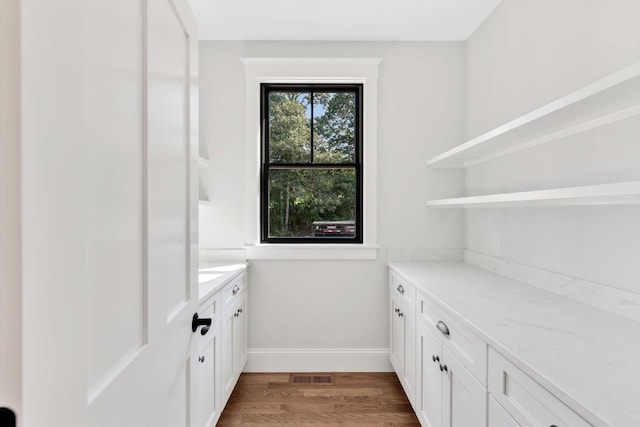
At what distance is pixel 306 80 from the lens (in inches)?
107

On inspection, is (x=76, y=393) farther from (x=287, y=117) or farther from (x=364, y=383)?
(x=287, y=117)

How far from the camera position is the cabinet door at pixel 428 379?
1625mm

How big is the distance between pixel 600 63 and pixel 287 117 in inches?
80.2

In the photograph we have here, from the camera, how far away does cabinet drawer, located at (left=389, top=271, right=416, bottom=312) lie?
203cm

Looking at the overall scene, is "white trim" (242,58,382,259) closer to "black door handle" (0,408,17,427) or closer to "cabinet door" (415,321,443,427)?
"cabinet door" (415,321,443,427)

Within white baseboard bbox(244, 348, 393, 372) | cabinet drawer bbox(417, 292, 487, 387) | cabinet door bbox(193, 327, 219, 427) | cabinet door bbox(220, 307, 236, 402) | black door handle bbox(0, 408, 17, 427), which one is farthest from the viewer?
white baseboard bbox(244, 348, 393, 372)

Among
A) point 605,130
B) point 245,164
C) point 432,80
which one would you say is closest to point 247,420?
point 245,164

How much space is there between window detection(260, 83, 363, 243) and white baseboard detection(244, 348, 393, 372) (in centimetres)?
89

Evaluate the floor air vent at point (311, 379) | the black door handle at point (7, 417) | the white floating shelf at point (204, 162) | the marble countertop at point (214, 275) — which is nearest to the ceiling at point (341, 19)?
the white floating shelf at point (204, 162)

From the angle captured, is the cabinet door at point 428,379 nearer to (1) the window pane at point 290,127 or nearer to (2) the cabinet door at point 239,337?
(2) the cabinet door at point 239,337

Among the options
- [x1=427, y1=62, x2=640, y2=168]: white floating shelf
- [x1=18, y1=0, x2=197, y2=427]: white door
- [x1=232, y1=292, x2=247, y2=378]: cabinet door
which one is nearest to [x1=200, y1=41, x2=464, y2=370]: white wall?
[x1=232, y1=292, x2=247, y2=378]: cabinet door

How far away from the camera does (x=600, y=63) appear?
4.67 feet

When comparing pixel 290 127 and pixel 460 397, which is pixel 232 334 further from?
pixel 290 127

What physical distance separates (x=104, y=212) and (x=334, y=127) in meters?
2.42
